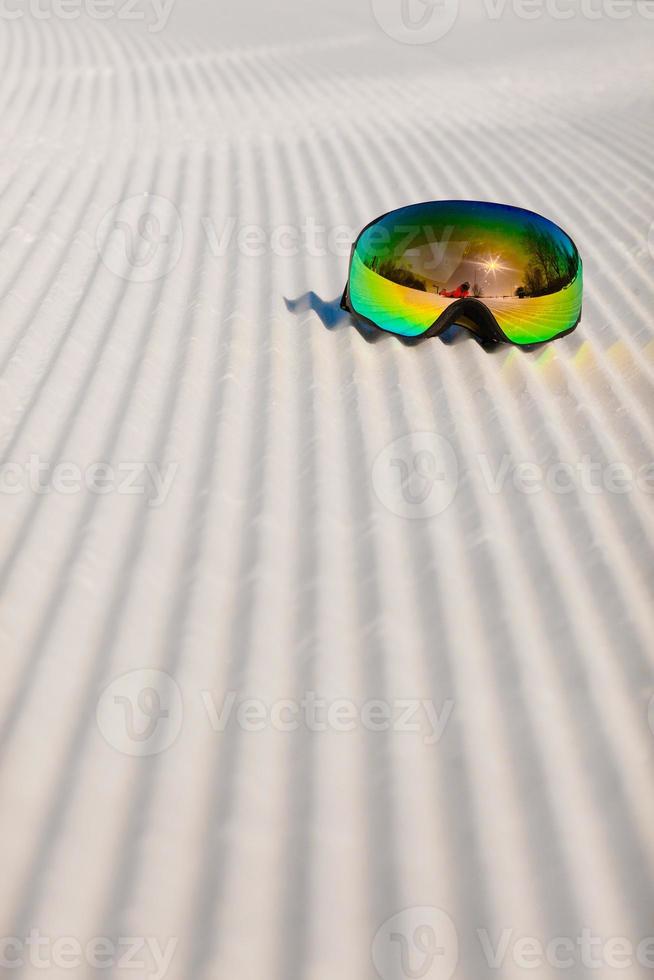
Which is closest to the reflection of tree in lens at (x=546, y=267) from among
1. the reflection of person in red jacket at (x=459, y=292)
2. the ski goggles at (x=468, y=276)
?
the ski goggles at (x=468, y=276)

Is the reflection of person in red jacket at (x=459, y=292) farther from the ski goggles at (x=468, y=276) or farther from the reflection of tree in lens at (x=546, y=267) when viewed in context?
the reflection of tree in lens at (x=546, y=267)

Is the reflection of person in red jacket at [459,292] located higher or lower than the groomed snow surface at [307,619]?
higher

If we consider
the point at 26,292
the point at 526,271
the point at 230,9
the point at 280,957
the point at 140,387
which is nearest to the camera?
the point at 280,957

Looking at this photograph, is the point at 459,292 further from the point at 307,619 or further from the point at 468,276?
the point at 307,619

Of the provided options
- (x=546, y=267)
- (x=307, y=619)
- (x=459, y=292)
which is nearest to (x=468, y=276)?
(x=459, y=292)

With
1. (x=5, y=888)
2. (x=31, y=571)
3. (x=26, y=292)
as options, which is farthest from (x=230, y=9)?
(x=5, y=888)

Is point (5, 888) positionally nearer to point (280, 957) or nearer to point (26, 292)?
point (280, 957)

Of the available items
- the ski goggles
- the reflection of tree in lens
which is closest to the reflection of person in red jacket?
the ski goggles
